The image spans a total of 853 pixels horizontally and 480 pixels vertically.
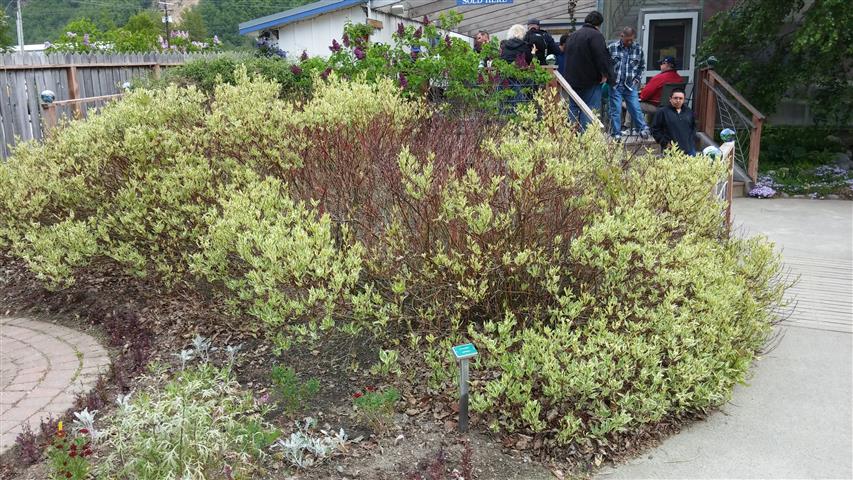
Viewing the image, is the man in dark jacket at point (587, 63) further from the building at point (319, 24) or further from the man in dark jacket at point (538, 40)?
the building at point (319, 24)

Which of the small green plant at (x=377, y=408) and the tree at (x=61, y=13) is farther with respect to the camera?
the tree at (x=61, y=13)

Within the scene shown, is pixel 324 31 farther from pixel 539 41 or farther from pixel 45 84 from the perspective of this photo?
pixel 539 41

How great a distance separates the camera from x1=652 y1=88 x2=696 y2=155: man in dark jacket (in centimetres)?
848

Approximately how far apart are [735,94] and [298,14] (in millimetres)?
8699

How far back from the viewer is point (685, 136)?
851 cm

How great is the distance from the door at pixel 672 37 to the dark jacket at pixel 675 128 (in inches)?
193

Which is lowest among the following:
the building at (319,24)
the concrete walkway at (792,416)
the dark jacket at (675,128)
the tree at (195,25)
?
the concrete walkway at (792,416)

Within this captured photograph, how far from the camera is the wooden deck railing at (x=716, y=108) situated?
10.5 metres

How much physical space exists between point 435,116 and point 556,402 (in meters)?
4.00

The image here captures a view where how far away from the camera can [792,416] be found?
4.11 meters

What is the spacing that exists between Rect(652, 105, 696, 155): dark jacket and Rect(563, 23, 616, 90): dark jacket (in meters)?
0.77

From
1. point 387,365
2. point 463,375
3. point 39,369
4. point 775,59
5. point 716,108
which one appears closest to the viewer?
point 463,375

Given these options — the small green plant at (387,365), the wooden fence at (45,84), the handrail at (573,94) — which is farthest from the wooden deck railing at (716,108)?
the wooden fence at (45,84)

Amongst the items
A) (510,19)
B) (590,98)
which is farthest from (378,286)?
(510,19)
